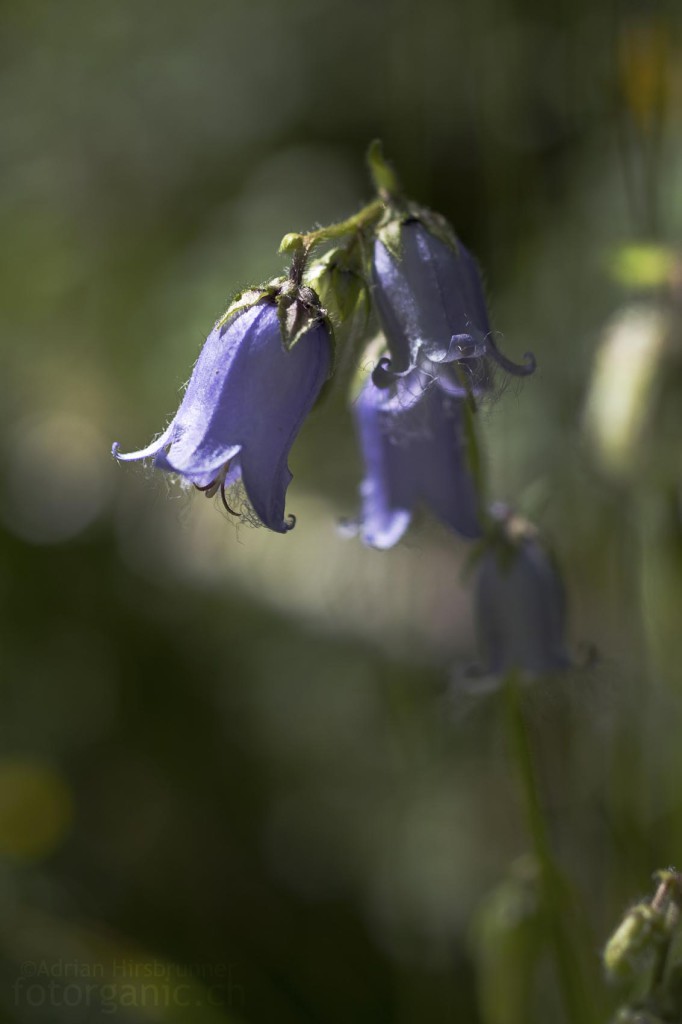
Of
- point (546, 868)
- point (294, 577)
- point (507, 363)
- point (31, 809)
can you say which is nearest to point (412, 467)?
point (507, 363)

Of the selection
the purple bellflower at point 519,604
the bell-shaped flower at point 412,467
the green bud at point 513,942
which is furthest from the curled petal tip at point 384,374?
the green bud at point 513,942

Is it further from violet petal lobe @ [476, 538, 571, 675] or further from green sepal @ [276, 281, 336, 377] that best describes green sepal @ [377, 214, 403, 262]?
violet petal lobe @ [476, 538, 571, 675]

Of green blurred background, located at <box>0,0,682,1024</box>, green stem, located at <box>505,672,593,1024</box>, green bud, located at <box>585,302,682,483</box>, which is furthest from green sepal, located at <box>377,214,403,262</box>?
green bud, located at <box>585,302,682,483</box>

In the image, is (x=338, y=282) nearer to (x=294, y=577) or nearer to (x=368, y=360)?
(x=368, y=360)

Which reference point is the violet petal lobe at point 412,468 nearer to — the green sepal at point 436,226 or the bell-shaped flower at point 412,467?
the bell-shaped flower at point 412,467

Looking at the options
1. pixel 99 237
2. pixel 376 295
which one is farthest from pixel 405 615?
pixel 99 237

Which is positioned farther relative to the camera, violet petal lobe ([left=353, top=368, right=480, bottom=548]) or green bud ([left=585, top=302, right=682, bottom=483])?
green bud ([left=585, top=302, right=682, bottom=483])
